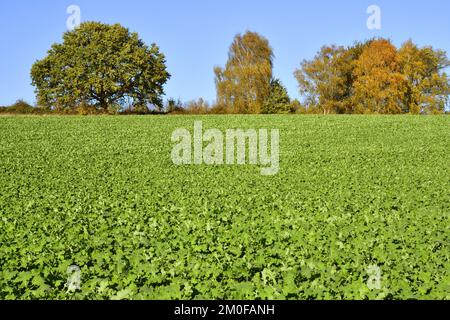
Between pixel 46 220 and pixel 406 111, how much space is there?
62.3 meters

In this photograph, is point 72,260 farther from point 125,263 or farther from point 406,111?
point 406,111

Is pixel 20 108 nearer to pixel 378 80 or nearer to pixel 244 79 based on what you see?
pixel 244 79

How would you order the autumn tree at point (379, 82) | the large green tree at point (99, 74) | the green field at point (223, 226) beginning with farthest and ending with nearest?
the autumn tree at point (379, 82)
the large green tree at point (99, 74)
the green field at point (223, 226)

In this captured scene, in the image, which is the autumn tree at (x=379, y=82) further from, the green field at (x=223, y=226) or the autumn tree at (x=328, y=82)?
the green field at (x=223, y=226)

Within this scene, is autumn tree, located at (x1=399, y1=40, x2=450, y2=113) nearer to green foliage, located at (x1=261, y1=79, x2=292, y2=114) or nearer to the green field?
green foliage, located at (x1=261, y1=79, x2=292, y2=114)

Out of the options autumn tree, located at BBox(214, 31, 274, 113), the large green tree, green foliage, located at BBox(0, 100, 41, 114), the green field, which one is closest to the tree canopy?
autumn tree, located at BBox(214, 31, 274, 113)

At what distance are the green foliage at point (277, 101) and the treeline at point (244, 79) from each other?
12 centimetres

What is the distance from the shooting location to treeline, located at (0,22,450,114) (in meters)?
61.2

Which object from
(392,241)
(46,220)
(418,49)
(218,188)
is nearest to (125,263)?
(46,220)

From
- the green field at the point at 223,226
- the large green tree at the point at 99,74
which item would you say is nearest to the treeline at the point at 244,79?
the large green tree at the point at 99,74

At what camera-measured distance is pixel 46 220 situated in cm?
1260

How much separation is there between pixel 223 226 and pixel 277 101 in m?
57.5

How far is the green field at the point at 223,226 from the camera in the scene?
8047 mm

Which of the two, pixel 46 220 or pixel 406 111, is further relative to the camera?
pixel 406 111
